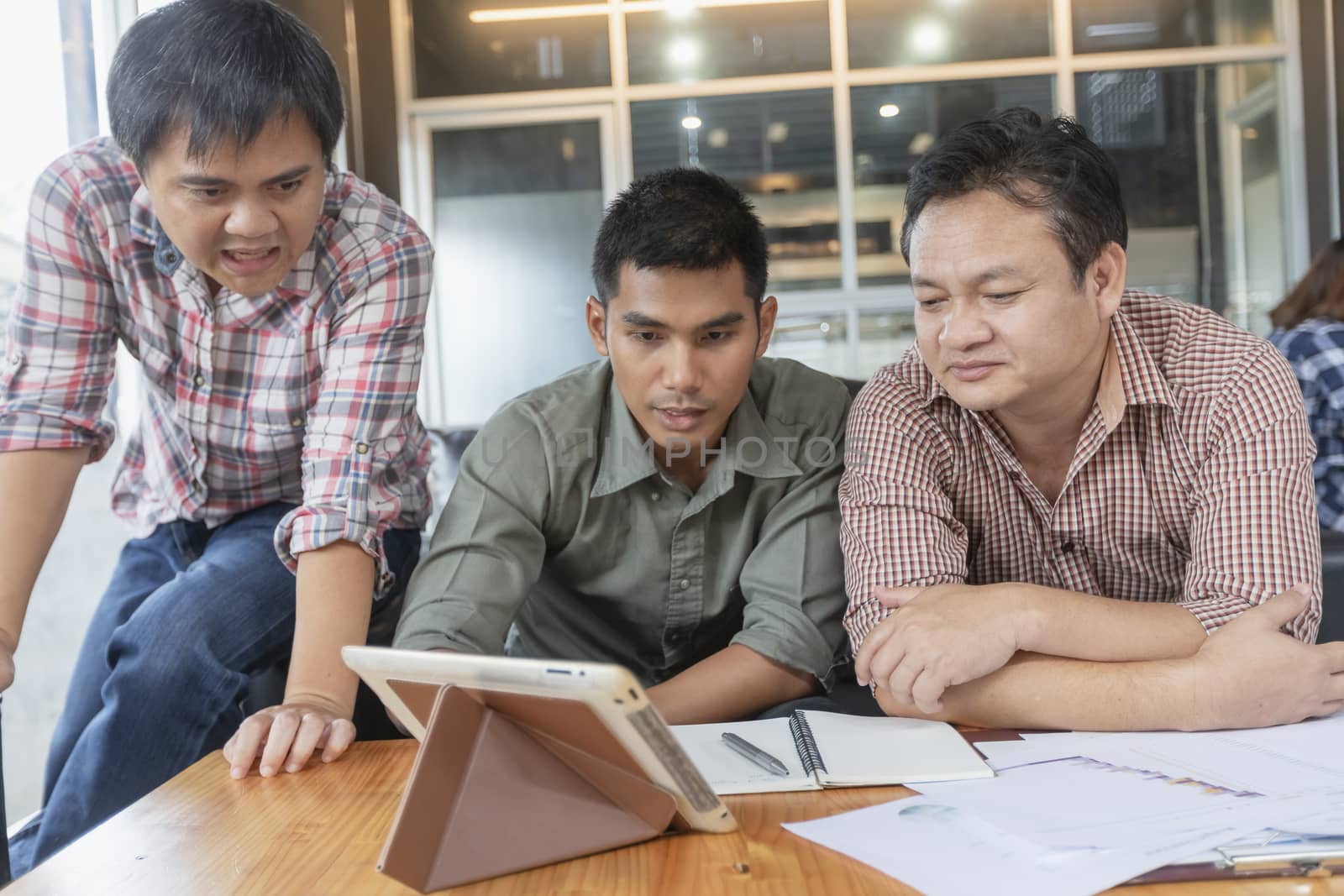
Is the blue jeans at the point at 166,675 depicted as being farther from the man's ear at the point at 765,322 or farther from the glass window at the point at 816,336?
the glass window at the point at 816,336

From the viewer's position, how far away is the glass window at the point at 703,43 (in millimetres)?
5035

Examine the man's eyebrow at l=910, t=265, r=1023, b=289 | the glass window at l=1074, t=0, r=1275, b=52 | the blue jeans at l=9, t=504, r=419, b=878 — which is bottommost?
the blue jeans at l=9, t=504, r=419, b=878

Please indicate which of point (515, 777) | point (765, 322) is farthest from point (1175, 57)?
point (515, 777)

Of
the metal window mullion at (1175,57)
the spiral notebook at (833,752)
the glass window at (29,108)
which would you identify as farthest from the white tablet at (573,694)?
the metal window mullion at (1175,57)

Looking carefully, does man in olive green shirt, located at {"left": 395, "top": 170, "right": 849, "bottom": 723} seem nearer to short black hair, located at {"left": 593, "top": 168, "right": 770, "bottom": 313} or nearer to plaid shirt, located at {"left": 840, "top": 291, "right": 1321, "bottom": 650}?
short black hair, located at {"left": 593, "top": 168, "right": 770, "bottom": 313}

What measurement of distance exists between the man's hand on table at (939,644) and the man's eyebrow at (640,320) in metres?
0.51

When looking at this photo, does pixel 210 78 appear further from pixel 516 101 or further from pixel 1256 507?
pixel 516 101

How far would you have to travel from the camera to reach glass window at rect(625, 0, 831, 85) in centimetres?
504

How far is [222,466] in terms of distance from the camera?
155 cm

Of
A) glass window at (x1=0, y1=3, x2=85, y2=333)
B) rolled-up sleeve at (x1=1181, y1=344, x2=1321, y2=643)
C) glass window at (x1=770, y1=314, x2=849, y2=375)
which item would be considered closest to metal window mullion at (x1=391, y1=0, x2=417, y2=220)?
glass window at (x1=770, y1=314, x2=849, y2=375)

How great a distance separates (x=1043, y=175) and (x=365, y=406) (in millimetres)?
848

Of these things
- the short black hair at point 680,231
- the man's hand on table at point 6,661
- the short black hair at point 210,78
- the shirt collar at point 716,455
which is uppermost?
the short black hair at point 210,78

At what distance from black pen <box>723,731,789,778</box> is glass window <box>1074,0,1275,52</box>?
4.72 meters

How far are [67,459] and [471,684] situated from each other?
0.89 meters
